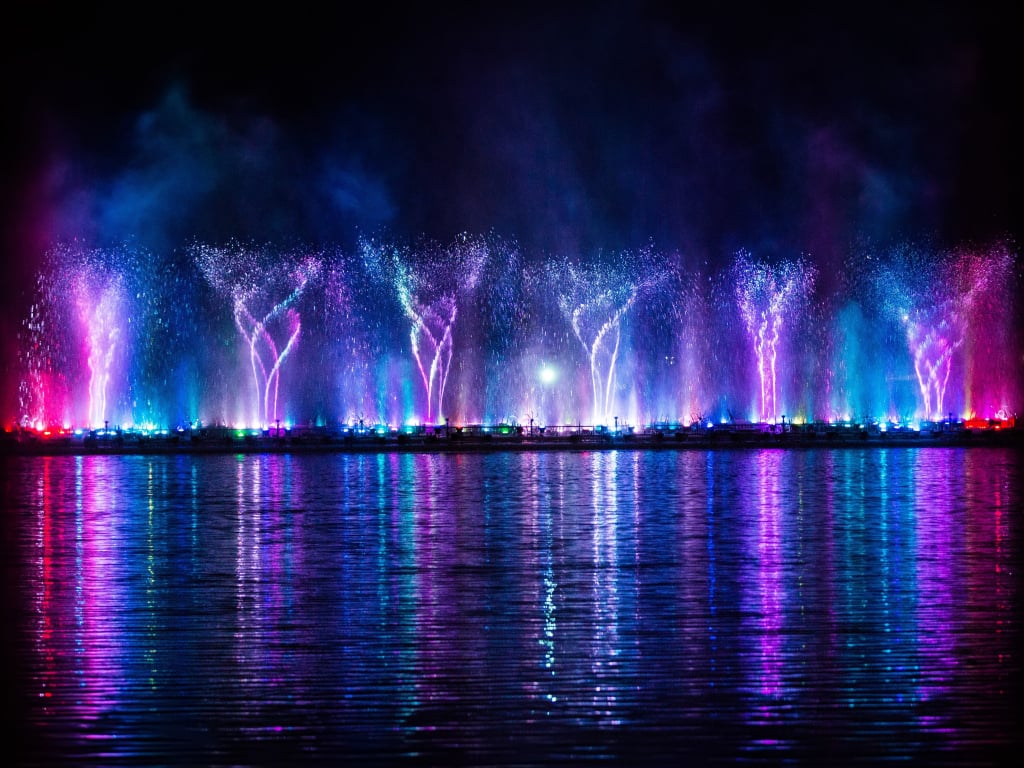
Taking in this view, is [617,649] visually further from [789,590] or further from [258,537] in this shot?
[258,537]

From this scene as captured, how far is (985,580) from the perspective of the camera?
15.7 m

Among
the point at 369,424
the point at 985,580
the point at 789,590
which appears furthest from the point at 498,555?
the point at 369,424

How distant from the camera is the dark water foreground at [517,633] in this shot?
9.22 meters

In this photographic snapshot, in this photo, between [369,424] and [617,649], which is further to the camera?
[369,424]

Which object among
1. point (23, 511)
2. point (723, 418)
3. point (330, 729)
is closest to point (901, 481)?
point (23, 511)

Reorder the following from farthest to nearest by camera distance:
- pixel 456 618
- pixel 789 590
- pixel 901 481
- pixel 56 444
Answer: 1. pixel 56 444
2. pixel 901 481
3. pixel 789 590
4. pixel 456 618

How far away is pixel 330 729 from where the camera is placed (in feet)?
31.0

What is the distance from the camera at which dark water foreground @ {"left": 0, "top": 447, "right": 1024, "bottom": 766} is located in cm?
922

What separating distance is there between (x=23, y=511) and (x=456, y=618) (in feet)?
50.0

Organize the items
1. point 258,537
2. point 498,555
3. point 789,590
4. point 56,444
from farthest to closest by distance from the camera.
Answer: point 56,444
point 258,537
point 498,555
point 789,590

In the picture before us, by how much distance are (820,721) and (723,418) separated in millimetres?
60495

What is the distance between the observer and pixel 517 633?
42.1ft

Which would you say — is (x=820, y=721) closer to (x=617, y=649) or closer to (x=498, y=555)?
(x=617, y=649)

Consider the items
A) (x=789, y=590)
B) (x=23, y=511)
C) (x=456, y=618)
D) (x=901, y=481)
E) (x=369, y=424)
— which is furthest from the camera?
(x=369, y=424)
